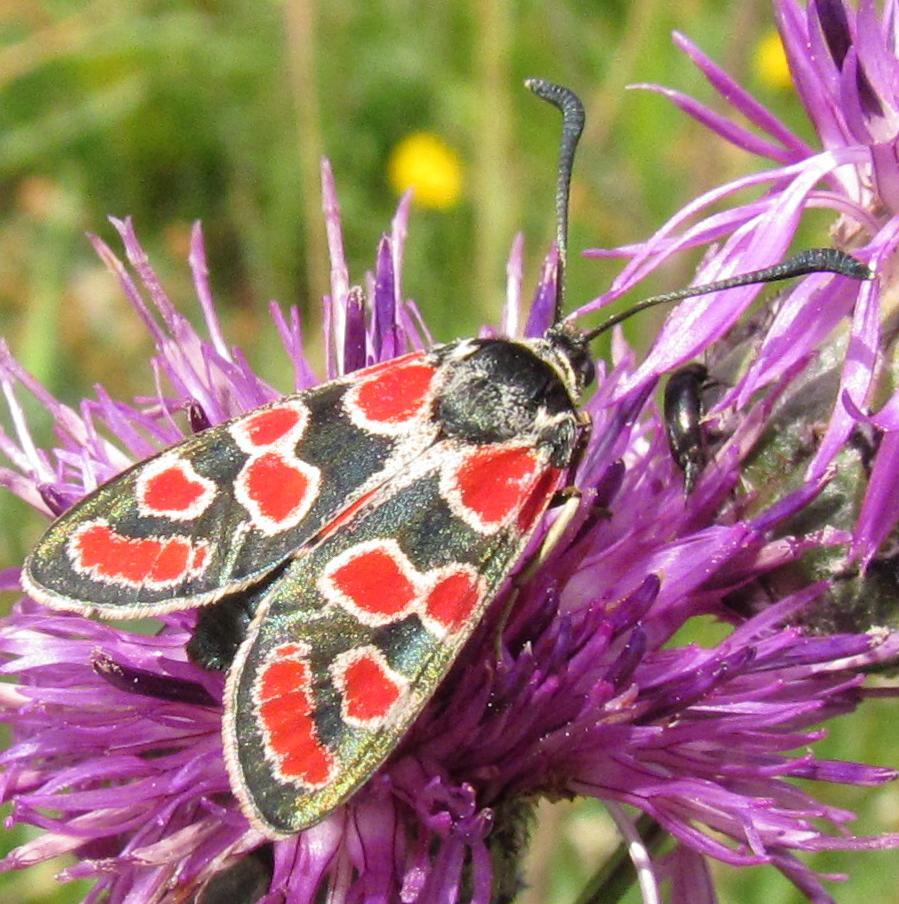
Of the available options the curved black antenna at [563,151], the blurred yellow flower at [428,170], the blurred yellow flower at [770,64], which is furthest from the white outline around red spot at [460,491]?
the blurred yellow flower at [770,64]

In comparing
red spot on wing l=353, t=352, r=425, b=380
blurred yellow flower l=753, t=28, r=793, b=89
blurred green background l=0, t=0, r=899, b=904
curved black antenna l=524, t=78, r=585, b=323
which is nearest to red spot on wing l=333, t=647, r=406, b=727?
red spot on wing l=353, t=352, r=425, b=380

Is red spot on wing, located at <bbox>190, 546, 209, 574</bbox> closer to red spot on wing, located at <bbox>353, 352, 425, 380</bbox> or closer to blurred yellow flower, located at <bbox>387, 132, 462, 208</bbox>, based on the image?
red spot on wing, located at <bbox>353, 352, 425, 380</bbox>

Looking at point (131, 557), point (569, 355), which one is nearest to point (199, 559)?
point (131, 557)

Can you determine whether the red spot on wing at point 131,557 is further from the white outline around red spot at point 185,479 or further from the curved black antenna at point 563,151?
the curved black antenna at point 563,151

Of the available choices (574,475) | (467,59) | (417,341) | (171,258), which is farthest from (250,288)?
(574,475)

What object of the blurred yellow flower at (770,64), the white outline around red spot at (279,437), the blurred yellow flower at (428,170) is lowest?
the blurred yellow flower at (770,64)

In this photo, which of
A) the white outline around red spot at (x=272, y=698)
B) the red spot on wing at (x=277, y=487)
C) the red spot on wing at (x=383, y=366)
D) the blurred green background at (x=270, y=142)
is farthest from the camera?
the blurred green background at (x=270, y=142)
